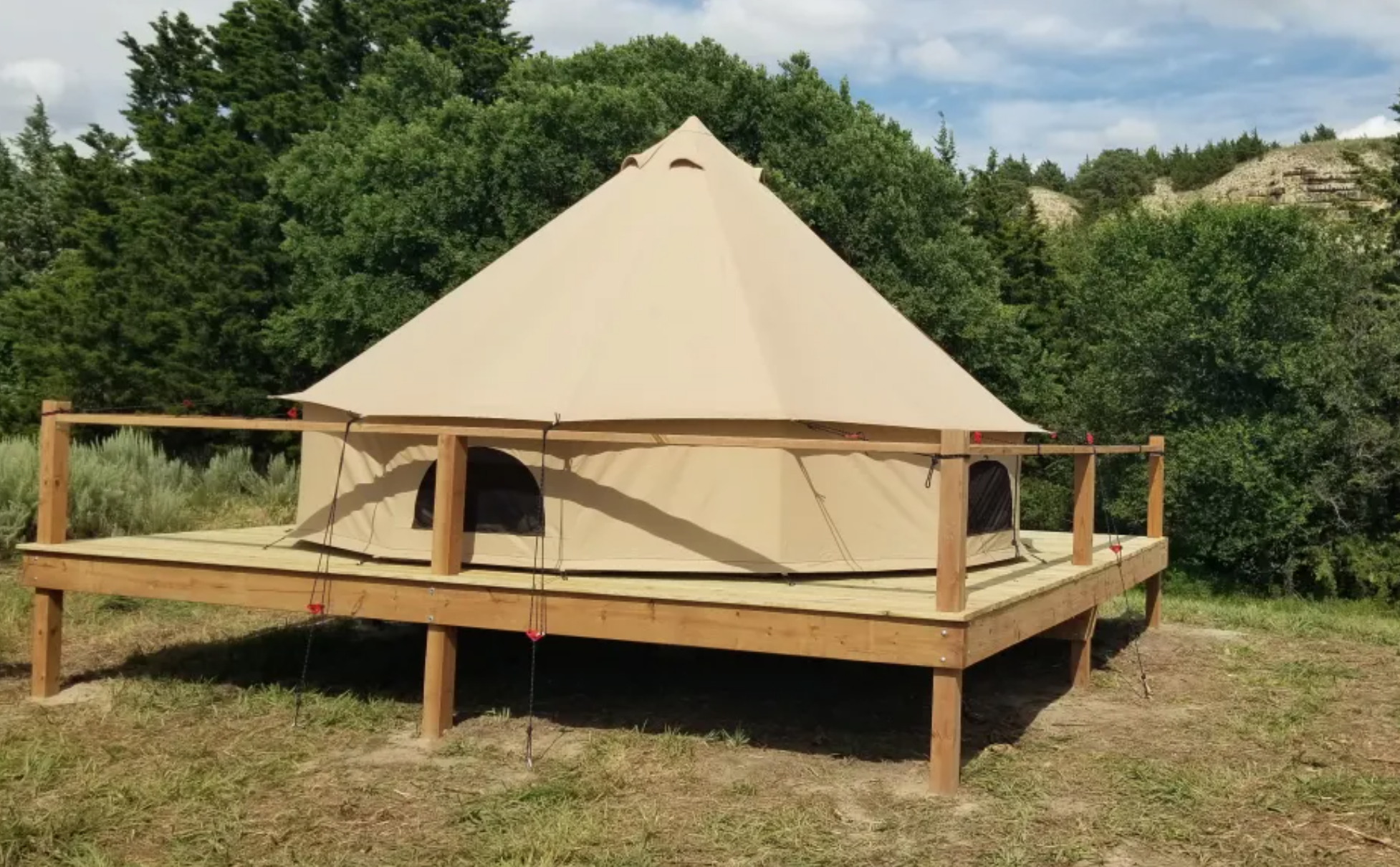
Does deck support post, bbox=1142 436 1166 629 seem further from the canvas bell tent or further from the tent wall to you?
the tent wall

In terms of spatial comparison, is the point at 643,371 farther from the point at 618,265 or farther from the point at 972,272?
the point at 972,272

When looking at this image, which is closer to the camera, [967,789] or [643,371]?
[967,789]

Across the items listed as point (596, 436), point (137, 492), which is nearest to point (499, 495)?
point (596, 436)

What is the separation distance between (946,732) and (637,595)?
1.55m

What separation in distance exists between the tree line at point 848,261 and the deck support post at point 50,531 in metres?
9.79

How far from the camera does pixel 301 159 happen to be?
68.1 feet

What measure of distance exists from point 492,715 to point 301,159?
16940mm

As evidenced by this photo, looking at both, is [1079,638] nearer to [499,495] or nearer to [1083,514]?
[1083,514]

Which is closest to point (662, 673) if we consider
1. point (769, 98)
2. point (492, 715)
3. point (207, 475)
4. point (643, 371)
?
point (492, 715)

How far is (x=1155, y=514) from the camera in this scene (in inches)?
365

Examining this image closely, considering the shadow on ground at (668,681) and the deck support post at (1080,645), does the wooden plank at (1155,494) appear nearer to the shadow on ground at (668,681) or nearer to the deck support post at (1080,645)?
the shadow on ground at (668,681)

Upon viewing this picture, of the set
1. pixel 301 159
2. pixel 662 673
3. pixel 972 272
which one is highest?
pixel 301 159

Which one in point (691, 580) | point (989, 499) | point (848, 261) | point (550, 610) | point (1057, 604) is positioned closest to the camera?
point (550, 610)

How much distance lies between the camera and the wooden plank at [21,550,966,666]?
17.0 ft
